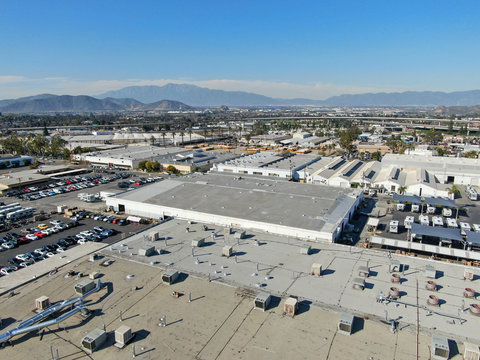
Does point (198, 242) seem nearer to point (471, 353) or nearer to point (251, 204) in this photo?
point (251, 204)

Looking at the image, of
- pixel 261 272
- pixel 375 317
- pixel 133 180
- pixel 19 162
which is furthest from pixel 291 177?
pixel 19 162

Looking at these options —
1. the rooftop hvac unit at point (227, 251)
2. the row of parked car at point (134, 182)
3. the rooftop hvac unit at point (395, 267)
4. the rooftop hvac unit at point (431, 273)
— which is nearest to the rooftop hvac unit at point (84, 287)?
the rooftop hvac unit at point (227, 251)

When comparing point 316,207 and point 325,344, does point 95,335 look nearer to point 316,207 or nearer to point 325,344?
point 325,344

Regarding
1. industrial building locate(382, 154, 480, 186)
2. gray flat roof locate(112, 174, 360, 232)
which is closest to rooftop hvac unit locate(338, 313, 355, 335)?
gray flat roof locate(112, 174, 360, 232)

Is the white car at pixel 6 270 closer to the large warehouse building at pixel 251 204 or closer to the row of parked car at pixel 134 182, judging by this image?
the large warehouse building at pixel 251 204

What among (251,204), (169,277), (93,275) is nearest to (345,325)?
(169,277)
